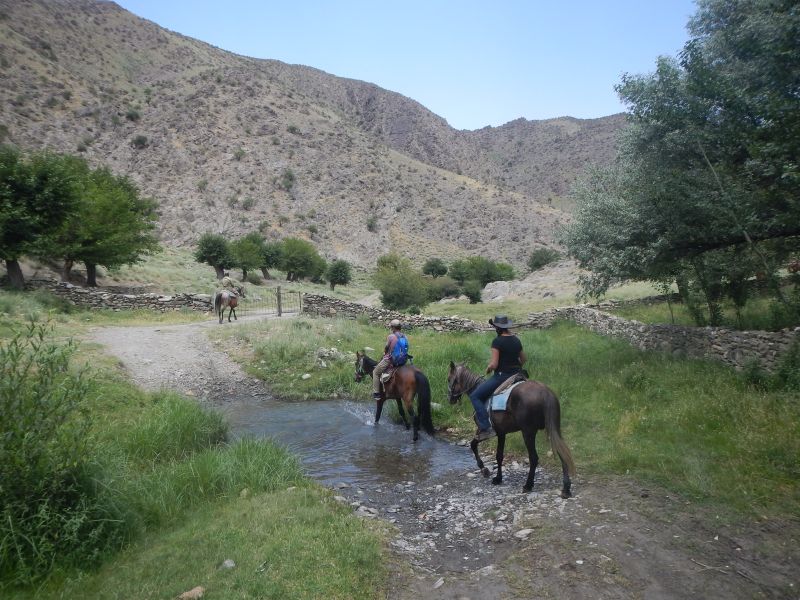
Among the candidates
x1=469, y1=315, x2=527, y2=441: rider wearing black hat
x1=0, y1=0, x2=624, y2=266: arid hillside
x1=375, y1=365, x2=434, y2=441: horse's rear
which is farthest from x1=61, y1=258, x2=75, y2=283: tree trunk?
x1=0, y1=0, x2=624, y2=266: arid hillside

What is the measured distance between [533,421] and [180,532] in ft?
17.1

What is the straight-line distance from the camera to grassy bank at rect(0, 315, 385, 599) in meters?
4.92

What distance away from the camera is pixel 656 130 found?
13.9 meters

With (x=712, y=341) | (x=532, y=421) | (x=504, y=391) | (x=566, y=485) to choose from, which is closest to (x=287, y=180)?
(x=712, y=341)

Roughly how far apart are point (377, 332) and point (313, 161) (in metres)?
58.7

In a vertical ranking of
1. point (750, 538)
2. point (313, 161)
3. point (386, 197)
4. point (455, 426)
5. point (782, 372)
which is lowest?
point (455, 426)

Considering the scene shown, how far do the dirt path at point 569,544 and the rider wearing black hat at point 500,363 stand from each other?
3.82ft

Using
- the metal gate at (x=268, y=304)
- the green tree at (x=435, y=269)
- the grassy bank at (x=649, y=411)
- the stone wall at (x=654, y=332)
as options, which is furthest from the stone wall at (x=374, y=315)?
the green tree at (x=435, y=269)

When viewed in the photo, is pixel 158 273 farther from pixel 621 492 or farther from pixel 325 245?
pixel 621 492

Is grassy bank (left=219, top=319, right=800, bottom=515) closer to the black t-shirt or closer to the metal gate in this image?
the black t-shirt

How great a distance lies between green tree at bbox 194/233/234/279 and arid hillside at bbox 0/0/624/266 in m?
17.6

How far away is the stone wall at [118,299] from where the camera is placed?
26.3m

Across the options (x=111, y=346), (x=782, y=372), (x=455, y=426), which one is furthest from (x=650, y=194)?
(x=111, y=346)

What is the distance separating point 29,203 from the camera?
2531 cm
